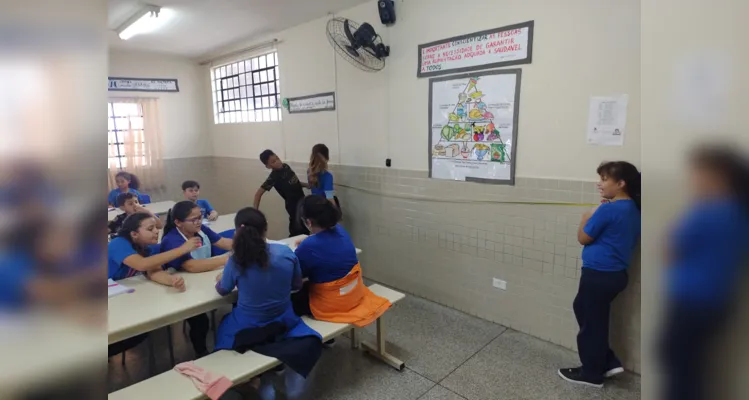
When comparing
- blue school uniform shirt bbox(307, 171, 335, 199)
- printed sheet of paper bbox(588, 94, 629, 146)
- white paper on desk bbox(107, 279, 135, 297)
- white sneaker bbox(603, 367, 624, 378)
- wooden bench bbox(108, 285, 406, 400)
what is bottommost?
white sneaker bbox(603, 367, 624, 378)

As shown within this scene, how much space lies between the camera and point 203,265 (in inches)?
99.3

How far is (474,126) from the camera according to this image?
10.2 ft

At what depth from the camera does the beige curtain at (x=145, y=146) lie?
595cm

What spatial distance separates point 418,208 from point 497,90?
118 cm

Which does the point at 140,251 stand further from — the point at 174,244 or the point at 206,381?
the point at 206,381

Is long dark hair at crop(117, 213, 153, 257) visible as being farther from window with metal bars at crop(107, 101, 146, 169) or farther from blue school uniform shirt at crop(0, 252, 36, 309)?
window with metal bars at crop(107, 101, 146, 169)

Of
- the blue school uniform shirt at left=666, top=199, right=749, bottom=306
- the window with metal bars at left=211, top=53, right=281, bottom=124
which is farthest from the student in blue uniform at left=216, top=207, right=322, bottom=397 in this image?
the window with metal bars at left=211, top=53, right=281, bottom=124

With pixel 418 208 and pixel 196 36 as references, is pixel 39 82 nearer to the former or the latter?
pixel 418 208

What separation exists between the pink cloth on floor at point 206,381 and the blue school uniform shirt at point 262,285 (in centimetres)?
33

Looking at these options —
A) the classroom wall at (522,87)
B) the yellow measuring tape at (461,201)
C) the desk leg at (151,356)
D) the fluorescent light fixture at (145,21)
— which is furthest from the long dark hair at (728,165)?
the fluorescent light fixture at (145,21)

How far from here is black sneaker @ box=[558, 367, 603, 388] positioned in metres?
2.44

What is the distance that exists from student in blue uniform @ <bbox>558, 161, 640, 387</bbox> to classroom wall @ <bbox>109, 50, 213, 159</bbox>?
5.74 m

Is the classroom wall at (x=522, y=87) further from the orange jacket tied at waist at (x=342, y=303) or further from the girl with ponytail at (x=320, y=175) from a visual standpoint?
the orange jacket tied at waist at (x=342, y=303)

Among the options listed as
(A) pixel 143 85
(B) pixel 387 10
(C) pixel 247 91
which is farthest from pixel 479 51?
(A) pixel 143 85
